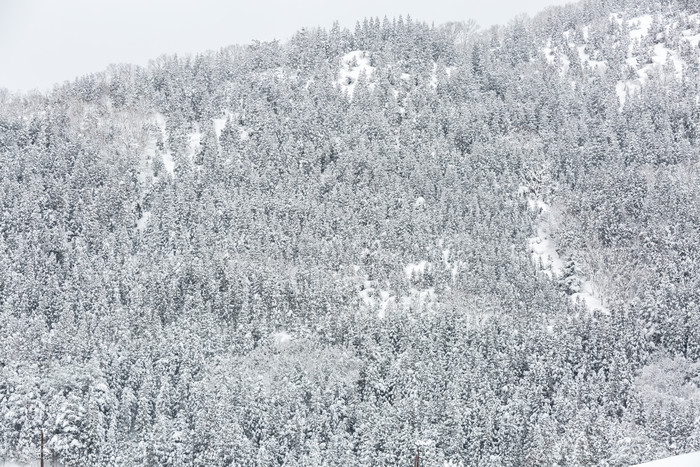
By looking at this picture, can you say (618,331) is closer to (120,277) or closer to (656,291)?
(656,291)

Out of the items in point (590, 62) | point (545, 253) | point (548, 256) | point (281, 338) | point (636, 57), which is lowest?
point (281, 338)

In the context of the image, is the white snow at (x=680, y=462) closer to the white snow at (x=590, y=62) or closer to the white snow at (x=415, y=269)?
the white snow at (x=415, y=269)

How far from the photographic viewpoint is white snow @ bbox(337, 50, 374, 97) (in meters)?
187

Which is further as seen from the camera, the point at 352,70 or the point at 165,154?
the point at 352,70

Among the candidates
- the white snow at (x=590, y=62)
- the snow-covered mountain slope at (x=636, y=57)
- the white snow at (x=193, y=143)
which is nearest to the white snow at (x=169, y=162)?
the white snow at (x=193, y=143)

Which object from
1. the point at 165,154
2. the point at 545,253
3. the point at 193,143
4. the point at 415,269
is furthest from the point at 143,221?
the point at 545,253

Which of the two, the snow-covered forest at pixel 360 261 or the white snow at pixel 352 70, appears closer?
the snow-covered forest at pixel 360 261

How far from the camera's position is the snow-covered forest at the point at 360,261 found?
88.9 m

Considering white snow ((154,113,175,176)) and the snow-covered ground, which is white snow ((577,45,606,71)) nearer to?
the snow-covered ground

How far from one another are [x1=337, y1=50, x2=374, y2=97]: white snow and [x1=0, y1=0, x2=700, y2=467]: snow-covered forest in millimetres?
905

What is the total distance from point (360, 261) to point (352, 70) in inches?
3092

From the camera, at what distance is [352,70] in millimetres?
192875

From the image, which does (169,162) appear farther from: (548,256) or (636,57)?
(636,57)

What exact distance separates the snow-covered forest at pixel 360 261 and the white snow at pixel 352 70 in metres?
0.90
